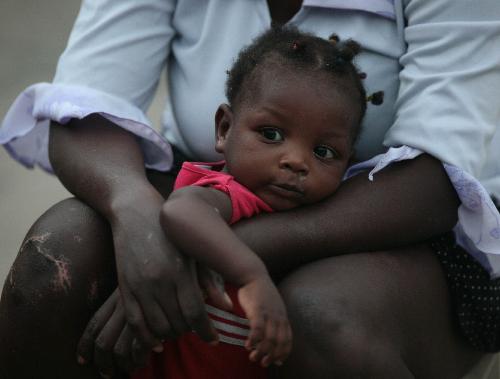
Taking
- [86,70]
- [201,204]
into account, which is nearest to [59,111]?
[86,70]

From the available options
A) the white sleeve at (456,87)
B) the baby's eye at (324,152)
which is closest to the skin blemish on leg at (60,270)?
the baby's eye at (324,152)

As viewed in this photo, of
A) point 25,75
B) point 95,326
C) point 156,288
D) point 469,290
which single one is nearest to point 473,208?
point 469,290

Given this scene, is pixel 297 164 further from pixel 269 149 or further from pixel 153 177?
pixel 153 177

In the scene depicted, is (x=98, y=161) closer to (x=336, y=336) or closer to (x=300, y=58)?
(x=300, y=58)

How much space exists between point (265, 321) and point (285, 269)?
0.95ft

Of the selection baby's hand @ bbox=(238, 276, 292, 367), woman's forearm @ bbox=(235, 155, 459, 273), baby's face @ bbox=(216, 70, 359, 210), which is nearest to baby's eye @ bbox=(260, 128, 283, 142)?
baby's face @ bbox=(216, 70, 359, 210)

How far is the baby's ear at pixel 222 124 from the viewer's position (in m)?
1.74

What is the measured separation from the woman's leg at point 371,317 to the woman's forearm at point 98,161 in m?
0.35

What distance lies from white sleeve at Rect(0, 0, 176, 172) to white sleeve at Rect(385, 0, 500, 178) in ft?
1.68

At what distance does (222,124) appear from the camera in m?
1.77

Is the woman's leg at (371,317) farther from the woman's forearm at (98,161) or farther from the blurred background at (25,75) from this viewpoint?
the blurred background at (25,75)

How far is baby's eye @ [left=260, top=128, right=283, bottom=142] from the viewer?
1.64 metres

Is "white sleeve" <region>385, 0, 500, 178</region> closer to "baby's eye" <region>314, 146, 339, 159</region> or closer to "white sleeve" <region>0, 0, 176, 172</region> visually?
"baby's eye" <region>314, 146, 339, 159</region>

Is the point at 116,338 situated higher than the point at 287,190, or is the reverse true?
the point at 287,190
